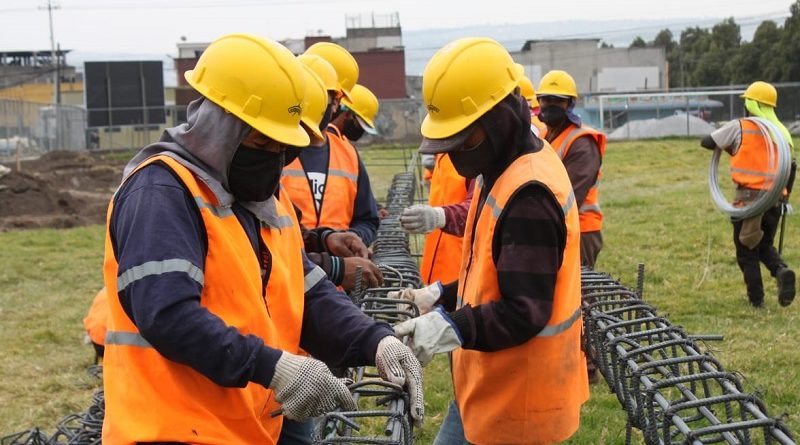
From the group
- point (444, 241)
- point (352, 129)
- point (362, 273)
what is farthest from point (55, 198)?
point (362, 273)

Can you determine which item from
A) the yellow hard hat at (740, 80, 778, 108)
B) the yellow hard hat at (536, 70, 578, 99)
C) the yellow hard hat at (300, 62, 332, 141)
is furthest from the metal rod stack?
the yellow hard hat at (740, 80, 778, 108)

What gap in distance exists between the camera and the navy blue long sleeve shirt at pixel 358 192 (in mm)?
5441

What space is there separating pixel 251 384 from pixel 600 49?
81.5m

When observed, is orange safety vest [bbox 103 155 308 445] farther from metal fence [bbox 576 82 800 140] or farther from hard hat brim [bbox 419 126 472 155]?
metal fence [bbox 576 82 800 140]

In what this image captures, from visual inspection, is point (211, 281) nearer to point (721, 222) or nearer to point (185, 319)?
point (185, 319)

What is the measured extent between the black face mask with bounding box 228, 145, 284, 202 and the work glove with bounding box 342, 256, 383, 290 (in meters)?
1.46

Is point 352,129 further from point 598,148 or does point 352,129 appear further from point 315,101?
point 315,101

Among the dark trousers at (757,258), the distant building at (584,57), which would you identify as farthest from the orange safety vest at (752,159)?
the distant building at (584,57)

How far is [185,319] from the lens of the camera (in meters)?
2.55

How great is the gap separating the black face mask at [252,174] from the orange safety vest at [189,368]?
11 cm

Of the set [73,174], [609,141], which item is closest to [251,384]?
[73,174]

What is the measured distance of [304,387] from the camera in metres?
2.69

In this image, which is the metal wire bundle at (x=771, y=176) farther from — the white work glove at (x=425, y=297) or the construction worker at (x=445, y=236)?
the white work glove at (x=425, y=297)

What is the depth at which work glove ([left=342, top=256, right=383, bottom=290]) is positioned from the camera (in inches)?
175
